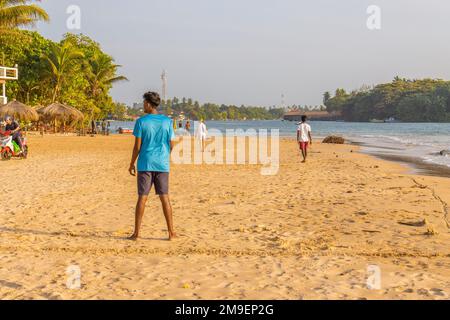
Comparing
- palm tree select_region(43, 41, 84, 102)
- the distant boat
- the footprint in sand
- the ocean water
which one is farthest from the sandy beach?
the distant boat

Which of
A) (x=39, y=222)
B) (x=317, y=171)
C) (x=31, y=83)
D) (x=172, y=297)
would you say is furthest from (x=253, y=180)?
(x=31, y=83)

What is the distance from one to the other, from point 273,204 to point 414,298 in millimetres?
4359

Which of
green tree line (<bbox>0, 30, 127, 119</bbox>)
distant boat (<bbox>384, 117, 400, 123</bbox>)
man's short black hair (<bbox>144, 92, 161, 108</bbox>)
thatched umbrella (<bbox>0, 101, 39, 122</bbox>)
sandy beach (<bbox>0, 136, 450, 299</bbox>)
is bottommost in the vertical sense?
sandy beach (<bbox>0, 136, 450, 299</bbox>)

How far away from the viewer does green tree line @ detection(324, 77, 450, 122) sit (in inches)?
4872

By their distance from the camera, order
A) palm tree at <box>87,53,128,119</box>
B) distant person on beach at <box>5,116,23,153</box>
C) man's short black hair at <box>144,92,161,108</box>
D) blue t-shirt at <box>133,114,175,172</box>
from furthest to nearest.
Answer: palm tree at <box>87,53,128,119</box> → distant person on beach at <box>5,116,23,153</box> → man's short black hair at <box>144,92,161,108</box> → blue t-shirt at <box>133,114,175,172</box>

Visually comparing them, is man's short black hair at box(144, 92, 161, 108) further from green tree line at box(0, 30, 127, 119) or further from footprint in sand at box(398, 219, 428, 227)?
green tree line at box(0, 30, 127, 119)

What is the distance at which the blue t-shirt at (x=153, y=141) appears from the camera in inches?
212

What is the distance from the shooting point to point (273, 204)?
796 centimetres

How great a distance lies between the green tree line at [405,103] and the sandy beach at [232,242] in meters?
124

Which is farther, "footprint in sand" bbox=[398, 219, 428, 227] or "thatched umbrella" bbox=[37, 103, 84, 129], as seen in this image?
"thatched umbrella" bbox=[37, 103, 84, 129]

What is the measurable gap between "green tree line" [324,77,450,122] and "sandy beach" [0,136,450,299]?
12435cm

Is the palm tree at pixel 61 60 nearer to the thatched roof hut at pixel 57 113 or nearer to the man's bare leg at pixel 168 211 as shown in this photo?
the thatched roof hut at pixel 57 113

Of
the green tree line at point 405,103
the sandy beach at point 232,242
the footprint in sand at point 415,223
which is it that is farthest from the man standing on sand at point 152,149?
the green tree line at point 405,103
